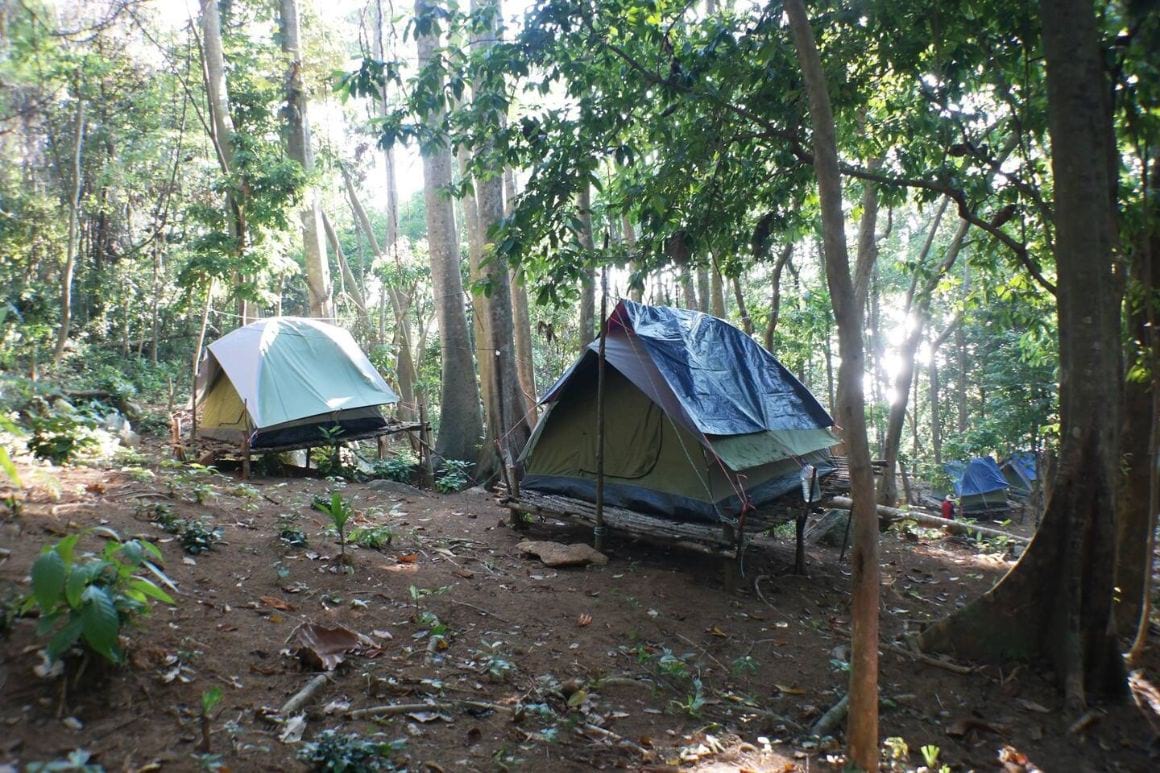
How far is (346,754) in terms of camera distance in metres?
2.95

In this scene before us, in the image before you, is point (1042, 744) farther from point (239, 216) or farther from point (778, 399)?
point (239, 216)

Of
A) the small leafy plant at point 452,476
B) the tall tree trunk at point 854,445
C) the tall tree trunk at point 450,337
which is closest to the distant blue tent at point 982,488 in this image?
the tall tree trunk at point 450,337

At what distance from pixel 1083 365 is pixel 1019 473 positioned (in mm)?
18314

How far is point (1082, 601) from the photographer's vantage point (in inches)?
184

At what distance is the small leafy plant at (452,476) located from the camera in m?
11.0

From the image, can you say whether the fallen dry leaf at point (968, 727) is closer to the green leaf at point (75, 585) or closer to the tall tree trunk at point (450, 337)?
the green leaf at point (75, 585)

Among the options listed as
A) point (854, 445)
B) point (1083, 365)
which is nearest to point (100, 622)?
A: point (854, 445)

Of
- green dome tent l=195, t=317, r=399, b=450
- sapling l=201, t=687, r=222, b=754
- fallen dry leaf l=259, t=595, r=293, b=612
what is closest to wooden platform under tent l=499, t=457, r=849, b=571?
fallen dry leaf l=259, t=595, r=293, b=612

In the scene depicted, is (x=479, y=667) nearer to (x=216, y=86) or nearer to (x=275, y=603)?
(x=275, y=603)

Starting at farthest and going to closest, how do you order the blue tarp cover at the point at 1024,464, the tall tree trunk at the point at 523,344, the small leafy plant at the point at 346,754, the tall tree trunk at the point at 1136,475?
the blue tarp cover at the point at 1024,464 < the tall tree trunk at the point at 523,344 < the tall tree trunk at the point at 1136,475 < the small leafy plant at the point at 346,754

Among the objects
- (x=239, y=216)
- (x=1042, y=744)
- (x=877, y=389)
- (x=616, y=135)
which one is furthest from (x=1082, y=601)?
(x=877, y=389)

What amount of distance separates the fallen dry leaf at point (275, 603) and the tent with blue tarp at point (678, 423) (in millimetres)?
3779

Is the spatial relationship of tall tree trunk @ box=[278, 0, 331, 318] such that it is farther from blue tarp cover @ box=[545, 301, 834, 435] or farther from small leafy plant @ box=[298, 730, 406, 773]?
small leafy plant @ box=[298, 730, 406, 773]

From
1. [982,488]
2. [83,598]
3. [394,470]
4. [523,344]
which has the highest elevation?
[523,344]
